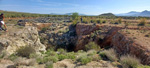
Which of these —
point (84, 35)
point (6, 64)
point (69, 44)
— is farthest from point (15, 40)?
point (84, 35)

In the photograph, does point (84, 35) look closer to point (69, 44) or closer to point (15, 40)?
point (69, 44)

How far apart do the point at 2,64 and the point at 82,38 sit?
11870 mm

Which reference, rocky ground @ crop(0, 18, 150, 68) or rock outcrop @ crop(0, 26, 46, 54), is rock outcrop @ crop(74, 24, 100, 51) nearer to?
rocky ground @ crop(0, 18, 150, 68)

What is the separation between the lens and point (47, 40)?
18609mm

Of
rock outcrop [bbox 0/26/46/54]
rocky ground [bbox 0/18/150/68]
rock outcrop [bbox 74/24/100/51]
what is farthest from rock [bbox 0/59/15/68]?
rock outcrop [bbox 74/24/100/51]

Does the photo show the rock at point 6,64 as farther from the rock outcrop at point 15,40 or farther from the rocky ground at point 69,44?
the rock outcrop at point 15,40

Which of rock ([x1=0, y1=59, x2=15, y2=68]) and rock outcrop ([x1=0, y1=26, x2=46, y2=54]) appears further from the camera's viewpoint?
rock outcrop ([x1=0, y1=26, x2=46, y2=54])

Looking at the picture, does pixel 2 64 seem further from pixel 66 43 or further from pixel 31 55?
pixel 66 43

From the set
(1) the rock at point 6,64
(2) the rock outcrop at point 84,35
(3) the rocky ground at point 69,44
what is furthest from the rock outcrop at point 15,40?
(2) the rock outcrop at point 84,35

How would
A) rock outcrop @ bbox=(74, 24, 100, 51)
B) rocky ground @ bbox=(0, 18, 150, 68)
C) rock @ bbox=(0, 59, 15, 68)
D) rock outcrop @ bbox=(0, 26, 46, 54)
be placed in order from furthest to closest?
rock outcrop @ bbox=(74, 24, 100, 51)
rock outcrop @ bbox=(0, 26, 46, 54)
rocky ground @ bbox=(0, 18, 150, 68)
rock @ bbox=(0, 59, 15, 68)

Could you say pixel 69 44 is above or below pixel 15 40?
below

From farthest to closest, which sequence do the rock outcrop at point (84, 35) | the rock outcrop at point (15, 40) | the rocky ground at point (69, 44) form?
the rock outcrop at point (84, 35)
the rock outcrop at point (15, 40)
the rocky ground at point (69, 44)

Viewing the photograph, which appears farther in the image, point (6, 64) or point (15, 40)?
point (15, 40)

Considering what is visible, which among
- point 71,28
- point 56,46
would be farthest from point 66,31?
point 56,46
